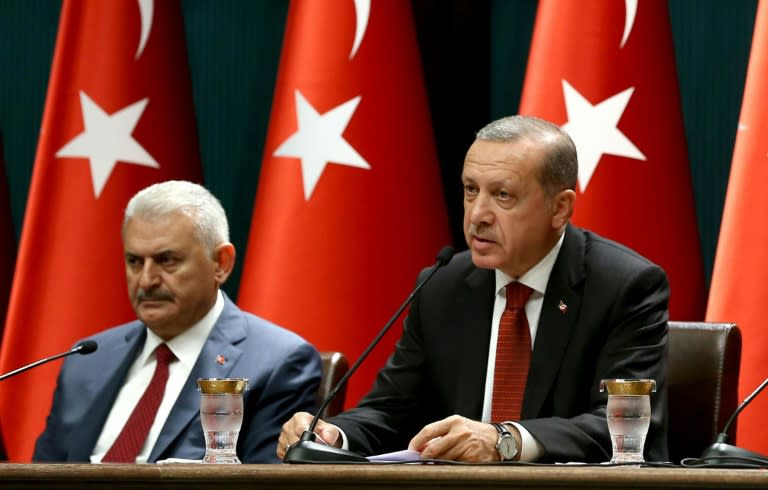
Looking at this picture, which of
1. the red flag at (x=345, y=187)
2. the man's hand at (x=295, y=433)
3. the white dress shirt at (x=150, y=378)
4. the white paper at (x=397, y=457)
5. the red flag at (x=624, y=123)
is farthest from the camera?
the red flag at (x=345, y=187)

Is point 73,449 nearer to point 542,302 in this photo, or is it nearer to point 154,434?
point 154,434

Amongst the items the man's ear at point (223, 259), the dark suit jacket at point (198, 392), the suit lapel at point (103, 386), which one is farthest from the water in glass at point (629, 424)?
the suit lapel at point (103, 386)

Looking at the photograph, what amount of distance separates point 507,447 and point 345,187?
6.65 ft

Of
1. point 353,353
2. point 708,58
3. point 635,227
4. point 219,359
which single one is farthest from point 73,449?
point 708,58

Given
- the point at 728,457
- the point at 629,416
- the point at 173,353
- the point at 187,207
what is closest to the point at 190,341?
the point at 173,353

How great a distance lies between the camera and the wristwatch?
251 cm

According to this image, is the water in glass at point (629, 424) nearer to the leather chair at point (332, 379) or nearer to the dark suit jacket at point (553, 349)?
the dark suit jacket at point (553, 349)

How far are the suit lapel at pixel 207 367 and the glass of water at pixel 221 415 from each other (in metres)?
0.83

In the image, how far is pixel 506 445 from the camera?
253cm

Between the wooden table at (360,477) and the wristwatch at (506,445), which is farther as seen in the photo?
the wristwatch at (506,445)

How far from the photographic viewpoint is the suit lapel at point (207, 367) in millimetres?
3354

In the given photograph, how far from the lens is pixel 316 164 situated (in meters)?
4.43

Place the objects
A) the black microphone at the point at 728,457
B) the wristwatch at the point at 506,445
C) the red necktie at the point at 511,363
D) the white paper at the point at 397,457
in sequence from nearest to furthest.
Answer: the black microphone at the point at 728,457 < the white paper at the point at 397,457 < the wristwatch at the point at 506,445 < the red necktie at the point at 511,363

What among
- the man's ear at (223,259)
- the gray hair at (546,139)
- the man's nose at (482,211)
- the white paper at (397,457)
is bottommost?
the white paper at (397,457)
